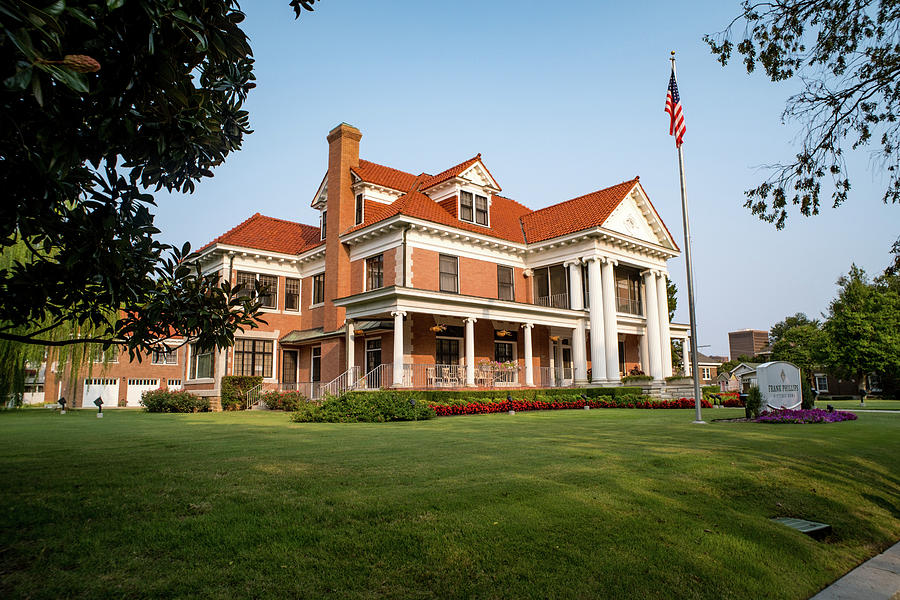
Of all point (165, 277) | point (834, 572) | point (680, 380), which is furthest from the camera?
point (680, 380)

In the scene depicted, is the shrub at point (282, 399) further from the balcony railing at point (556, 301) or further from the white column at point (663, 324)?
the white column at point (663, 324)

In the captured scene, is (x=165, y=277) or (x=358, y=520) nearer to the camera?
(x=358, y=520)

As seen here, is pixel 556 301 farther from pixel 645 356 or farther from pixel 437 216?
pixel 437 216

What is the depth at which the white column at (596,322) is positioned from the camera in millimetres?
29266

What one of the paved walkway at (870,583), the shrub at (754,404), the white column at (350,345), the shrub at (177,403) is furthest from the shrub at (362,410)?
the paved walkway at (870,583)

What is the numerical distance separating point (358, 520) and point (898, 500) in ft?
24.2

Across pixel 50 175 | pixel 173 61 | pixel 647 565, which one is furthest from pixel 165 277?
pixel 647 565

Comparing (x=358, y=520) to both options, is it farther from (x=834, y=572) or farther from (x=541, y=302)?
(x=541, y=302)

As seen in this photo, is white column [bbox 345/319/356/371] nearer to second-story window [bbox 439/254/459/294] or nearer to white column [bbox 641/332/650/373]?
second-story window [bbox 439/254/459/294]

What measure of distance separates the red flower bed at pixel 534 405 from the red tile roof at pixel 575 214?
9.15m

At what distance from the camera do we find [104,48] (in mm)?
3713

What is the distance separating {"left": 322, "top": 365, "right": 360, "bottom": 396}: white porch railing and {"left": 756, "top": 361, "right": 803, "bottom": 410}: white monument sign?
52.6 ft

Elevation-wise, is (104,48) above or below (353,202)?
below

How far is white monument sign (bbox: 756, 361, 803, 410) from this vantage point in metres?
17.0
